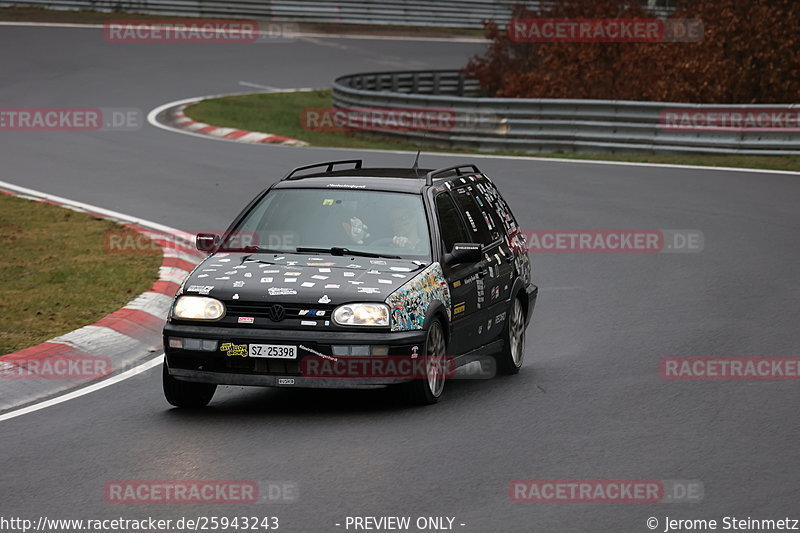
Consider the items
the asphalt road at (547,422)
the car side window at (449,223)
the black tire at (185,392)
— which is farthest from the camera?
the car side window at (449,223)

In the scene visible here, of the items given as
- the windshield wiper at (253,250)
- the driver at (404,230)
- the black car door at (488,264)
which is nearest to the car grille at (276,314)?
the windshield wiper at (253,250)

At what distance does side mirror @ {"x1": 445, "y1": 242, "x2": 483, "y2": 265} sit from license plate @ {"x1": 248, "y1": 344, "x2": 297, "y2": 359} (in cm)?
150

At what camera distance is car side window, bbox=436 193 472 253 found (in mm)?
9781

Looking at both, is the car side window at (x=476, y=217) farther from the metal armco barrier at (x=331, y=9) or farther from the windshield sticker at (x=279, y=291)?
the metal armco barrier at (x=331, y=9)

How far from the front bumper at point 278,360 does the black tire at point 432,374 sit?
171 mm

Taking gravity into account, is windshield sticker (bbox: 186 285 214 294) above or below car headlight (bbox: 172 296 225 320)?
above

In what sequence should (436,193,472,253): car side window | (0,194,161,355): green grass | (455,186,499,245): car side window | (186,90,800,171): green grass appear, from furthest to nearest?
1. (186,90,800,171): green grass
2. (0,194,161,355): green grass
3. (455,186,499,245): car side window
4. (436,193,472,253): car side window

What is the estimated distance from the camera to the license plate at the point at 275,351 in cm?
855

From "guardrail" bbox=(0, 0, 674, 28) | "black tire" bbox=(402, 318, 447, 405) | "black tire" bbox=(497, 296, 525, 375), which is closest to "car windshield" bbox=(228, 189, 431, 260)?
"black tire" bbox=(402, 318, 447, 405)

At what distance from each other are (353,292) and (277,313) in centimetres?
50

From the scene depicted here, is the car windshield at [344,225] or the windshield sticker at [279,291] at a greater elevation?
the car windshield at [344,225]

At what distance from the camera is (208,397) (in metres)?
9.23

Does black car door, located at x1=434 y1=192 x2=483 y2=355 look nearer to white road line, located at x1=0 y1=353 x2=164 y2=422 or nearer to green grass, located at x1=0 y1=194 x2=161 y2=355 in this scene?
white road line, located at x1=0 y1=353 x2=164 y2=422

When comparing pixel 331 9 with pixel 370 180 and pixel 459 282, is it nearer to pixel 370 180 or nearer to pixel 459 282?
pixel 370 180
